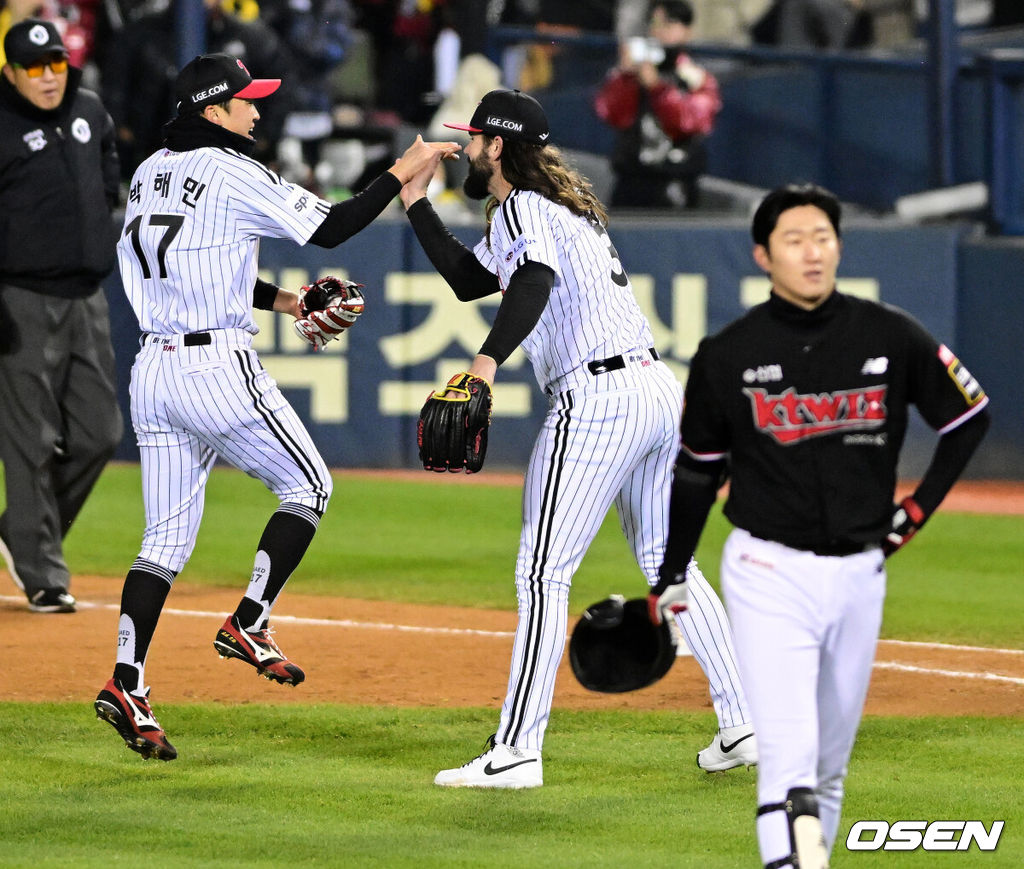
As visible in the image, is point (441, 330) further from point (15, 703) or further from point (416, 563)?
point (15, 703)

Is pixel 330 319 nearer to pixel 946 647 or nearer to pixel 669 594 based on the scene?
pixel 669 594

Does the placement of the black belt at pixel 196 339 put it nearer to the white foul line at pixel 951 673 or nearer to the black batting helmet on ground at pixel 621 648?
the black batting helmet on ground at pixel 621 648

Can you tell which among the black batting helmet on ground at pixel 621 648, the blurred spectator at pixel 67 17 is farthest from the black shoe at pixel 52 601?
the blurred spectator at pixel 67 17

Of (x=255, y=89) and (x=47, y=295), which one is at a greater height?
(x=255, y=89)

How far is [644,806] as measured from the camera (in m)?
5.20

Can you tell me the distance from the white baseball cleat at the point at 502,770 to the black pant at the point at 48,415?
3.47 metres

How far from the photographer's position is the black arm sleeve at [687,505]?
13.7ft

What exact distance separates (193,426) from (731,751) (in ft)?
6.56

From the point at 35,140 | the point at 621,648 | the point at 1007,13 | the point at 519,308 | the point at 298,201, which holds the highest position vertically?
the point at 1007,13

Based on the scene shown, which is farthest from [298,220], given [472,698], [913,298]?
[913,298]

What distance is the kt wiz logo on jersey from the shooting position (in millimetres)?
3979

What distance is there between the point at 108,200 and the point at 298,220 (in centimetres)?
284

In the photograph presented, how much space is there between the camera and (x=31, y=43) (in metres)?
7.95
